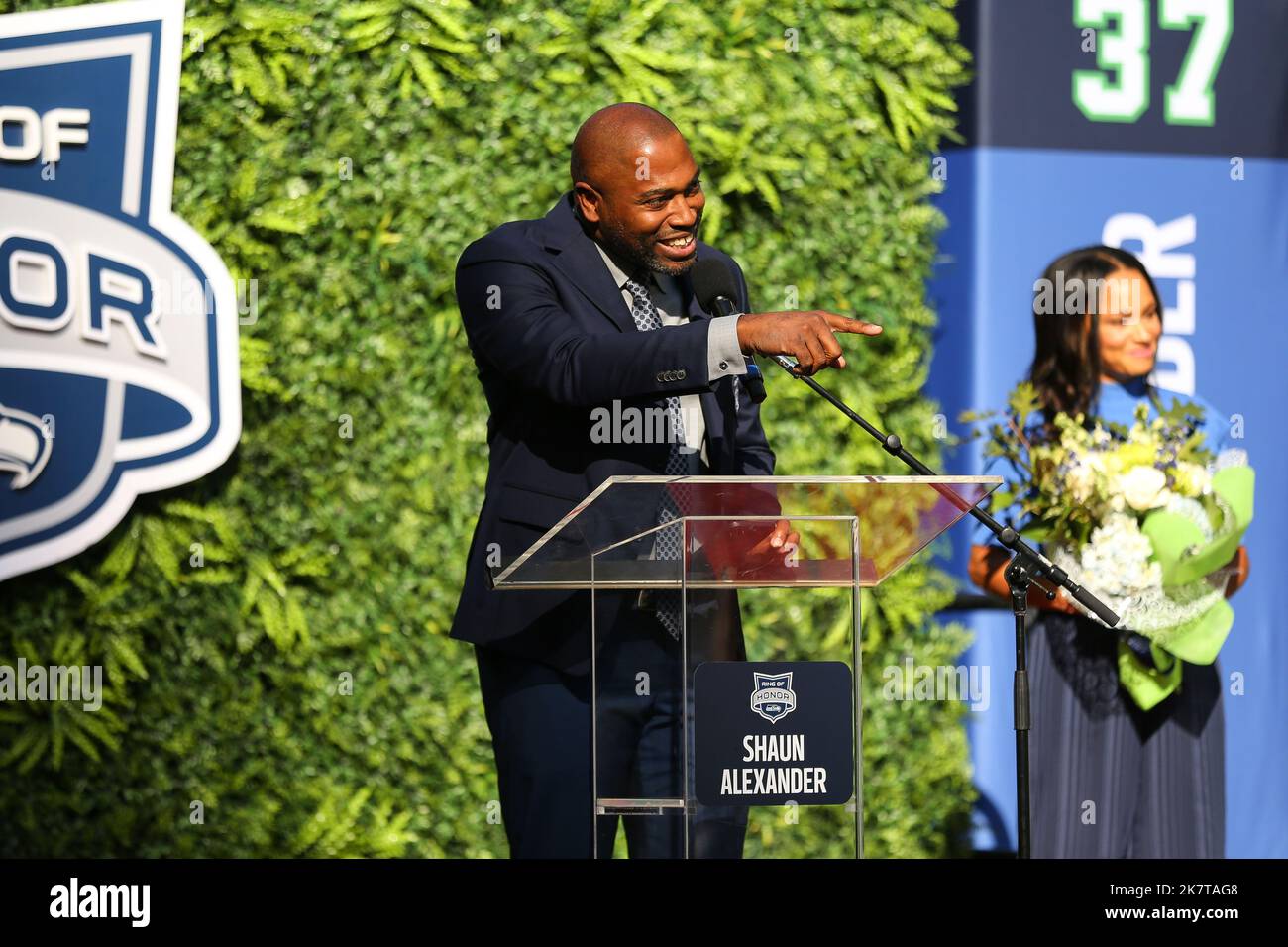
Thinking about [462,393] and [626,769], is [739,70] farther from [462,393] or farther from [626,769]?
[626,769]

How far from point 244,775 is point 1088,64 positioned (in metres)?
3.47

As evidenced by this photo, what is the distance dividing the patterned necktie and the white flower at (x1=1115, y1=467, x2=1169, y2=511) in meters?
1.64

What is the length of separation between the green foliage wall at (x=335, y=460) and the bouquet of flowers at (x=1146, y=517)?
1.17 metres

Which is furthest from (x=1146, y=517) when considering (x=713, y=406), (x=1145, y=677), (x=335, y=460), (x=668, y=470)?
(x=335, y=460)

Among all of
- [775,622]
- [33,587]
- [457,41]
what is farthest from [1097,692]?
[33,587]

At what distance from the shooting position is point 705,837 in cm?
296

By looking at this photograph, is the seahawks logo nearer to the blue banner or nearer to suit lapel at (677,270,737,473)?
suit lapel at (677,270,737,473)

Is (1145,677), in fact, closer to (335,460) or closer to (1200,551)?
(1200,551)

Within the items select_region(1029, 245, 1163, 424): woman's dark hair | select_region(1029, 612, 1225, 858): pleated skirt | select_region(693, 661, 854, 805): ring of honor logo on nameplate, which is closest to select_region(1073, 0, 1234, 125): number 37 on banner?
select_region(1029, 245, 1163, 424): woman's dark hair

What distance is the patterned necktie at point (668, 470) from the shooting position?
119 inches

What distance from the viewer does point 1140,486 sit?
15.3 ft

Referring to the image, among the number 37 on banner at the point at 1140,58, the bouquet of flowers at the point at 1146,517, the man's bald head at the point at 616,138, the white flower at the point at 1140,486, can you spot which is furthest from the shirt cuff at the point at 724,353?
the number 37 on banner at the point at 1140,58

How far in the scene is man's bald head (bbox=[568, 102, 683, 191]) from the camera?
11.7 ft

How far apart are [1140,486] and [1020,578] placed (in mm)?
1440
